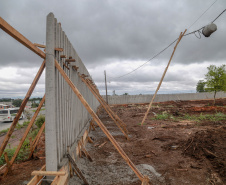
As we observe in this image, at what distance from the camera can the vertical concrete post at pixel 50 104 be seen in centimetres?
311

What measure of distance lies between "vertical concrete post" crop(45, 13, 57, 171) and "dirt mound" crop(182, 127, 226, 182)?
4048 mm

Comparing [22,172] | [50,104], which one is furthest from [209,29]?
[22,172]

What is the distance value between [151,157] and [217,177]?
6.15 feet

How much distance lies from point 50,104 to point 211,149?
5.49m

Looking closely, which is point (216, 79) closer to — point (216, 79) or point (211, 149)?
point (216, 79)

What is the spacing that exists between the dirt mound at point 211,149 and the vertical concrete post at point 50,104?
4048 millimetres

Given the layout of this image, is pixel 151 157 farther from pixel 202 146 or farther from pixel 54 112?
pixel 54 112

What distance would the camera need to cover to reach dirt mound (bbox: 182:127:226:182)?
4.55 meters

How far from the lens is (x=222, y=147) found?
5.59 meters

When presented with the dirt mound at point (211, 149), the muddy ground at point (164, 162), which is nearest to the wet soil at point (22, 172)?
the muddy ground at point (164, 162)

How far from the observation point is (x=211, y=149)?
5590mm

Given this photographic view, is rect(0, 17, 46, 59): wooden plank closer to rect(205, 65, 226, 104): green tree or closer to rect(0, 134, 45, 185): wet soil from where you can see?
rect(0, 134, 45, 185): wet soil

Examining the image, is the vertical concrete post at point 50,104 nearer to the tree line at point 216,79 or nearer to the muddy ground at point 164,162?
the muddy ground at point 164,162

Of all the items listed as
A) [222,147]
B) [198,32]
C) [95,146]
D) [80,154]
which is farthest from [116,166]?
[198,32]
